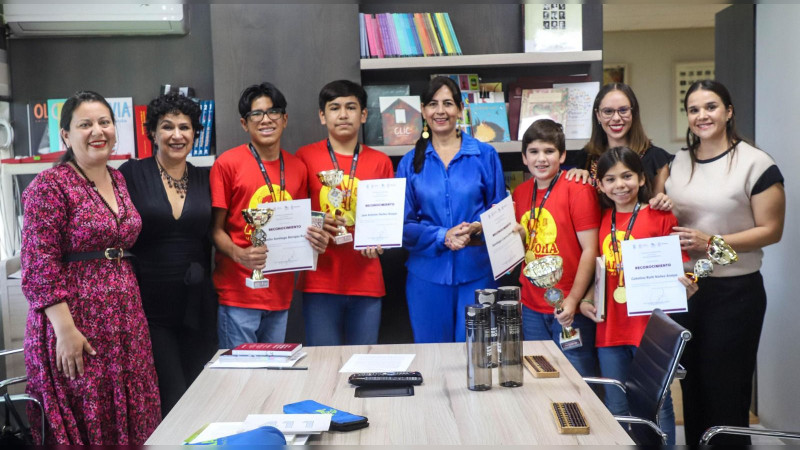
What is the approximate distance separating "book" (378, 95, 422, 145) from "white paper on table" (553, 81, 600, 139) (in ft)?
2.80

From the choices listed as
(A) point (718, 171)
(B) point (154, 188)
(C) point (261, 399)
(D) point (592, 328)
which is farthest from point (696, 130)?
(B) point (154, 188)

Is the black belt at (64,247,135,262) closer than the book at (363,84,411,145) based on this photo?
Yes

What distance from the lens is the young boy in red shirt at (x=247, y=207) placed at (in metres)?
3.25

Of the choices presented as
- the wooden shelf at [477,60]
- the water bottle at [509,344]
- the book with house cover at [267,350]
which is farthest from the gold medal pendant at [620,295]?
the wooden shelf at [477,60]

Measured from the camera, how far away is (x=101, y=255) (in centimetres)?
277

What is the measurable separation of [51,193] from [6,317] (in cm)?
142

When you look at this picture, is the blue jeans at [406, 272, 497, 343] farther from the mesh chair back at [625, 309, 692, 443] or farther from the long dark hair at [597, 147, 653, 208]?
the mesh chair back at [625, 309, 692, 443]

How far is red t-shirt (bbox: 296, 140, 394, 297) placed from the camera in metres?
3.36

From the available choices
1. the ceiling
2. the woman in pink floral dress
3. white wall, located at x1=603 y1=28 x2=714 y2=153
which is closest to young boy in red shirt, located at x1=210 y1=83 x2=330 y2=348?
the woman in pink floral dress

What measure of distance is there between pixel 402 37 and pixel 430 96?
34.0 inches

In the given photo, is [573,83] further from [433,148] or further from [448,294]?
[448,294]

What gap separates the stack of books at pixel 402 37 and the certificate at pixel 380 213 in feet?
3.62

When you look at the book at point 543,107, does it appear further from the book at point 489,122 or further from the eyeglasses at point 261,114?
the eyeglasses at point 261,114

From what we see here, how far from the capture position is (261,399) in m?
2.09
